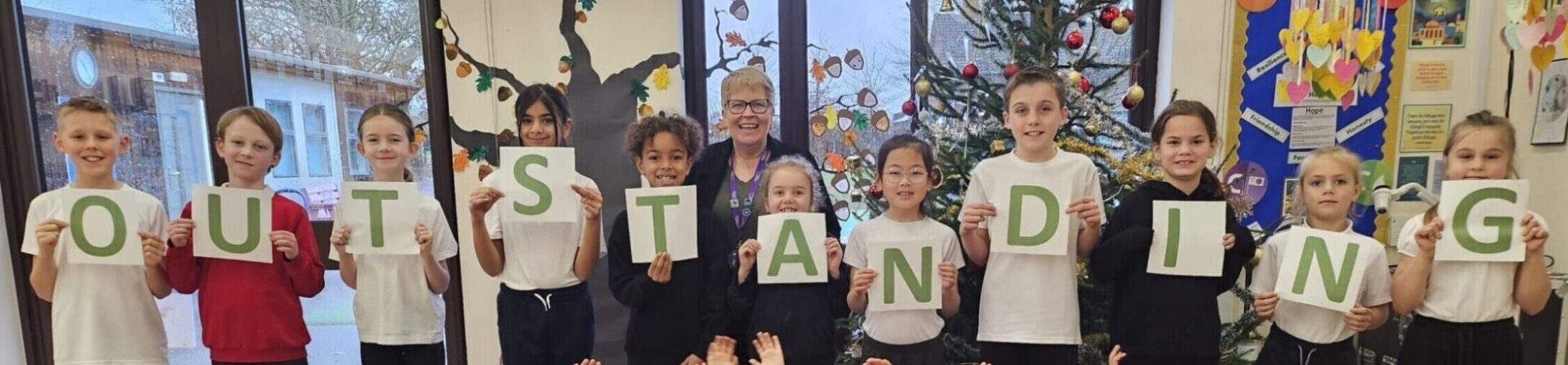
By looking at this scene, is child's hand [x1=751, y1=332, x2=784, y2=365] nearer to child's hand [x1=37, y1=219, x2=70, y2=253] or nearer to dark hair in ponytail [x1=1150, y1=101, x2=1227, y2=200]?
dark hair in ponytail [x1=1150, y1=101, x2=1227, y2=200]

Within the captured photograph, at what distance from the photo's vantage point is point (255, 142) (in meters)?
2.00

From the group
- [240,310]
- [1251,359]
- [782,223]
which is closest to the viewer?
[782,223]

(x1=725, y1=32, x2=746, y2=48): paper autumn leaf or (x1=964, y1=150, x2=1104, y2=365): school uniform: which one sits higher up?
(x1=725, y1=32, x2=746, y2=48): paper autumn leaf

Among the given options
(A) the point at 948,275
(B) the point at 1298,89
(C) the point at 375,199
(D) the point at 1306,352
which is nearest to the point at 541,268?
(C) the point at 375,199

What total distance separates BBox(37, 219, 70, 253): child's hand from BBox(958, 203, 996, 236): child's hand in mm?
2541

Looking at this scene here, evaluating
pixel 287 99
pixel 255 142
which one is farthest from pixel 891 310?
pixel 287 99

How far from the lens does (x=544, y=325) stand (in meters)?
2.05

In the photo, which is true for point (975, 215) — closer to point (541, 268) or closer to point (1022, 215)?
point (1022, 215)

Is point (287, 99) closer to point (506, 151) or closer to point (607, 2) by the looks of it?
point (607, 2)

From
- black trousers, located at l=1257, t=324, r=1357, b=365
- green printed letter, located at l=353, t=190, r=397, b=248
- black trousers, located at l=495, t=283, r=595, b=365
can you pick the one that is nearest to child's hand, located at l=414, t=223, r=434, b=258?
green printed letter, located at l=353, t=190, r=397, b=248

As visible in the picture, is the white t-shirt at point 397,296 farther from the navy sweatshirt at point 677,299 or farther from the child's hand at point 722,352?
the child's hand at point 722,352

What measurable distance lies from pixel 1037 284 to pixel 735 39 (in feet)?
6.05

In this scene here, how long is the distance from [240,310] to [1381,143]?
432cm

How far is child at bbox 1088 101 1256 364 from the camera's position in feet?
6.03
